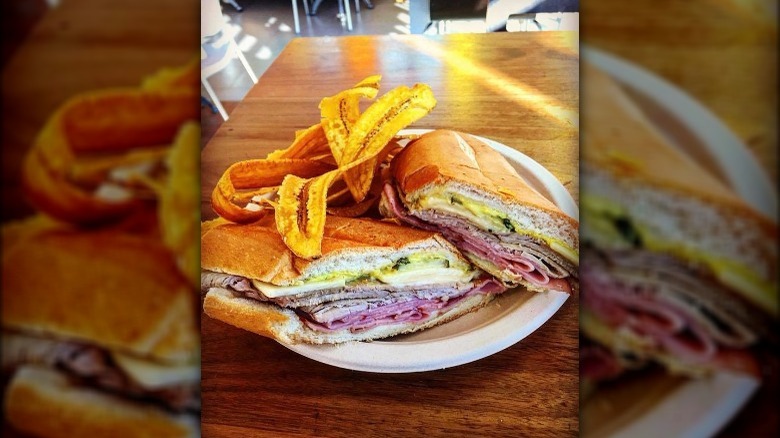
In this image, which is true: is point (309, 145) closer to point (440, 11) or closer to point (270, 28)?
point (270, 28)

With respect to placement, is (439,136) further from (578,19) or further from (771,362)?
(771,362)

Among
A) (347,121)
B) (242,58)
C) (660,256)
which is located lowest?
(660,256)


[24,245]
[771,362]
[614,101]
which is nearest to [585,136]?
[614,101]

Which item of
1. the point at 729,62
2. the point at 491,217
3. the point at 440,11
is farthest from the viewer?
the point at 440,11

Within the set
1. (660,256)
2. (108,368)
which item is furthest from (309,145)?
(660,256)

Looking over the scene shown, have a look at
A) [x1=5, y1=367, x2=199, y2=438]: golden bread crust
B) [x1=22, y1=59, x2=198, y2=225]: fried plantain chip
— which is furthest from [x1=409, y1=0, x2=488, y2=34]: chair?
[x1=5, y1=367, x2=199, y2=438]: golden bread crust

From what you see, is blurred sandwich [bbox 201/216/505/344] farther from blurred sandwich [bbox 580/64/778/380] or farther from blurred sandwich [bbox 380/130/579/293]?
blurred sandwich [bbox 580/64/778/380]
